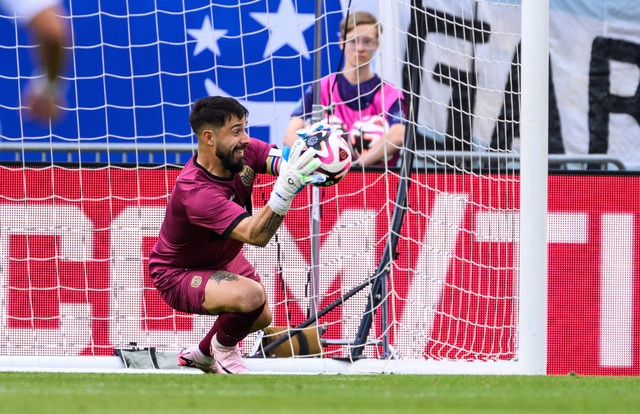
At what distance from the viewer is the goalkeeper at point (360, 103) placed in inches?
321

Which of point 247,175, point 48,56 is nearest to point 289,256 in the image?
point 247,175

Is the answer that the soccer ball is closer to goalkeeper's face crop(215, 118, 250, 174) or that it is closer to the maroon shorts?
goalkeeper's face crop(215, 118, 250, 174)

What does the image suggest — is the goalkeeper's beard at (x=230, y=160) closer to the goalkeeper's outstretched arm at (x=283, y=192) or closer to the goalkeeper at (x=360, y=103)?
the goalkeeper's outstretched arm at (x=283, y=192)

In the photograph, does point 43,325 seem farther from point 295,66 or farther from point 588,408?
A: point 588,408

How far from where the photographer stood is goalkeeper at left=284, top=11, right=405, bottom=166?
8164 mm

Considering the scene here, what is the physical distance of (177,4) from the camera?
31.8 ft

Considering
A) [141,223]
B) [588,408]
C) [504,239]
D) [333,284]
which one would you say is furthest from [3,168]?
[588,408]

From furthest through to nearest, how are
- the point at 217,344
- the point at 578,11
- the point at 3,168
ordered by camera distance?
the point at 578,11, the point at 3,168, the point at 217,344

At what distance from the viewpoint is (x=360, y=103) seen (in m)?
8.59

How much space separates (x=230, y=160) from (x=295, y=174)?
70 cm

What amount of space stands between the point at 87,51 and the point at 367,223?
275 cm

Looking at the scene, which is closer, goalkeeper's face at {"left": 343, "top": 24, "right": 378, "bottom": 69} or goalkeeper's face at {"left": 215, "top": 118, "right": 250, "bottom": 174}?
goalkeeper's face at {"left": 215, "top": 118, "right": 250, "bottom": 174}

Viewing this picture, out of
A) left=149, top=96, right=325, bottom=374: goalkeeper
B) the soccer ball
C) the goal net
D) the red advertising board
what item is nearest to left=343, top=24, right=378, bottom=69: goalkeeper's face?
the goal net

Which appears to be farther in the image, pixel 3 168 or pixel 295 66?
pixel 295 66
